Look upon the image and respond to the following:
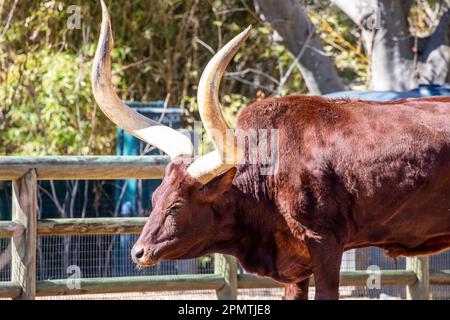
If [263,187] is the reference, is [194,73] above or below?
above

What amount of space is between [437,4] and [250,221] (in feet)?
24.8

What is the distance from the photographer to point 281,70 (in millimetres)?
12875

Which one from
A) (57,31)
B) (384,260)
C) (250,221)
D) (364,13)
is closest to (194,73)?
(57,31)

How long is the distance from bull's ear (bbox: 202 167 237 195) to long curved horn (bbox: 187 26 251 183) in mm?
51

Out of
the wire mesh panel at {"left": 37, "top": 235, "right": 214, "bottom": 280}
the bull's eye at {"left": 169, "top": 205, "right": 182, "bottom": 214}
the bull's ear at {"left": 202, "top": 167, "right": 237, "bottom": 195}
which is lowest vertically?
the wire mesh panel at {"left": 37, "top": 235, "right": 214, "bottom": 280}

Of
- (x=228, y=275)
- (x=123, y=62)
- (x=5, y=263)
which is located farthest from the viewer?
(x=123, y=62)

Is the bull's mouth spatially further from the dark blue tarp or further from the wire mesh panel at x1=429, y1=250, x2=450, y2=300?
the dark blue tarp

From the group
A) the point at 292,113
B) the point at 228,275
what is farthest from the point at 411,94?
the point at 292,113

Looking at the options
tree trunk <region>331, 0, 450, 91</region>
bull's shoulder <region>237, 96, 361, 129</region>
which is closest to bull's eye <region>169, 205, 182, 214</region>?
bull's shoulder <region>237, 96, 361, 129</region>

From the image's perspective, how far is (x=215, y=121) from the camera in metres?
5.59

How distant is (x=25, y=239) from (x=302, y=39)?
526 cm

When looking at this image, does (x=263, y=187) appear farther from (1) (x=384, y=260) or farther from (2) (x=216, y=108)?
(1) (x=384, y=260)

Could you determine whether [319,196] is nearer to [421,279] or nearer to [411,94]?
[421,279]

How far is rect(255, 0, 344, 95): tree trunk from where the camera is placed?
36.3 feet
